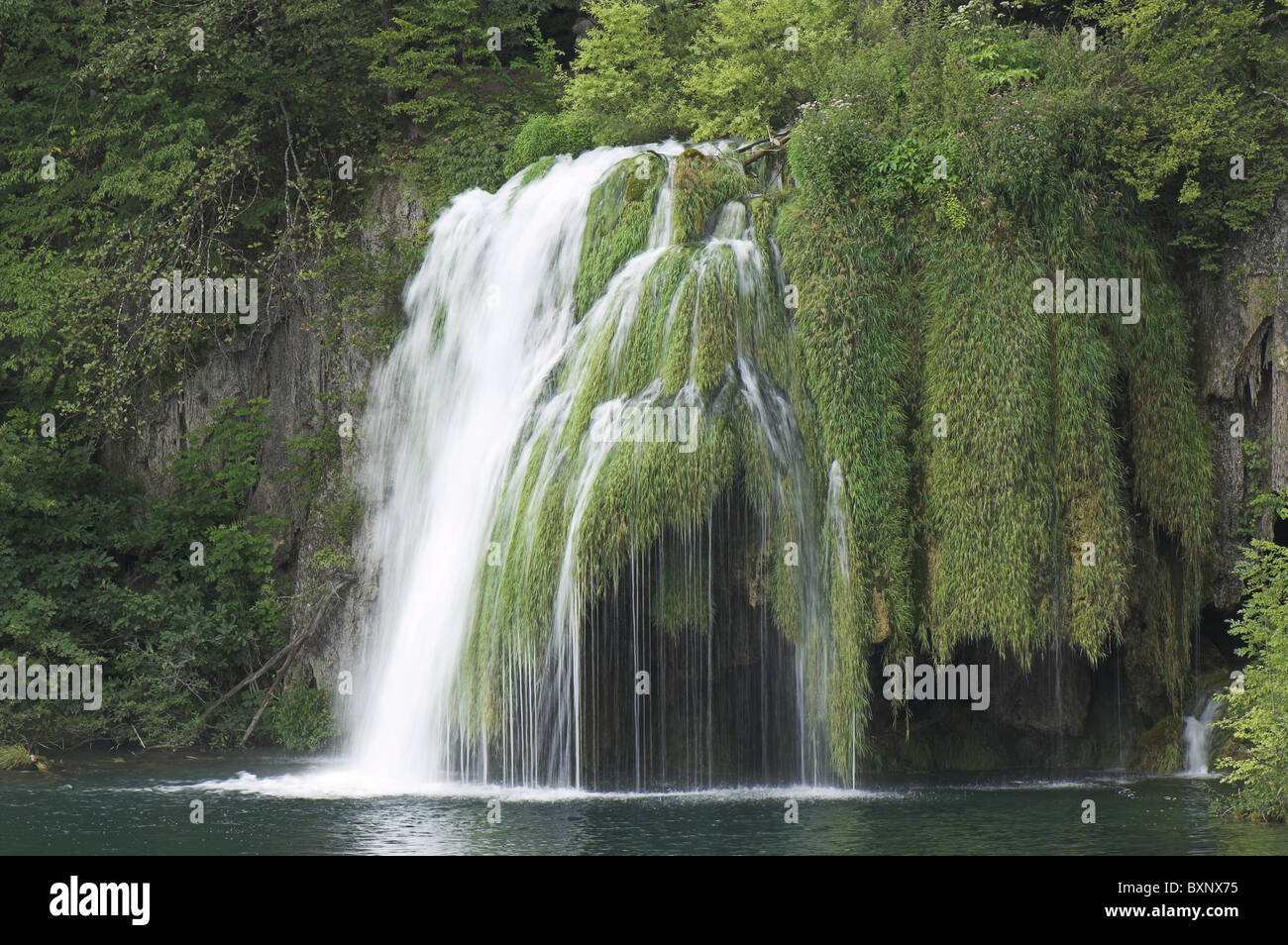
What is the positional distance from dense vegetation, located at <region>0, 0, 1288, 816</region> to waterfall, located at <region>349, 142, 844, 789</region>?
6.9 inches

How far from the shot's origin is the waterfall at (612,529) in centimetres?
1370

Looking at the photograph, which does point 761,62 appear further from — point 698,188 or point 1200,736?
point 1200,736

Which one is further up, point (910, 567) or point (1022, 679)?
point (910, 567)

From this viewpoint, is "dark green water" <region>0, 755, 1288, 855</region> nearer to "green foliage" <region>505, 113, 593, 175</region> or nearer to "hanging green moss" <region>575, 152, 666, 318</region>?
"hanging green moss" <region>575, 152, 666, 318</region>

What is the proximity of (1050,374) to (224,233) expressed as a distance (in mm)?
12498

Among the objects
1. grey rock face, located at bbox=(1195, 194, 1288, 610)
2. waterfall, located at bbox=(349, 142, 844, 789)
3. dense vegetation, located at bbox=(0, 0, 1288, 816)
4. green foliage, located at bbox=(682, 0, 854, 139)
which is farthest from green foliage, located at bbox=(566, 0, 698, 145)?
grey rock face, located at bbox=(1195, 194, 1288, 610)

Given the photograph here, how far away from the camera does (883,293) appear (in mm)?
14602

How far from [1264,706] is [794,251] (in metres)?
6.14

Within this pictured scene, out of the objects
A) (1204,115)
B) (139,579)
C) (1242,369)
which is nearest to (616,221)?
(1204,115)

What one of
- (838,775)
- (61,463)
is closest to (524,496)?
(838,775)

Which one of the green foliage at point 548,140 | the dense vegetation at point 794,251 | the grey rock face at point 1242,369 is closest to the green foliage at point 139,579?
the dense vegetation at point 794,251

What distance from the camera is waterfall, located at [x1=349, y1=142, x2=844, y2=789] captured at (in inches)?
539

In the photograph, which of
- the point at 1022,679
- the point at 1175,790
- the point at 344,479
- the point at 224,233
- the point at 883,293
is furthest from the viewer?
the point at 224,233

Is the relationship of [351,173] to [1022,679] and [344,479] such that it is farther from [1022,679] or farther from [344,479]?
[1022,679]
